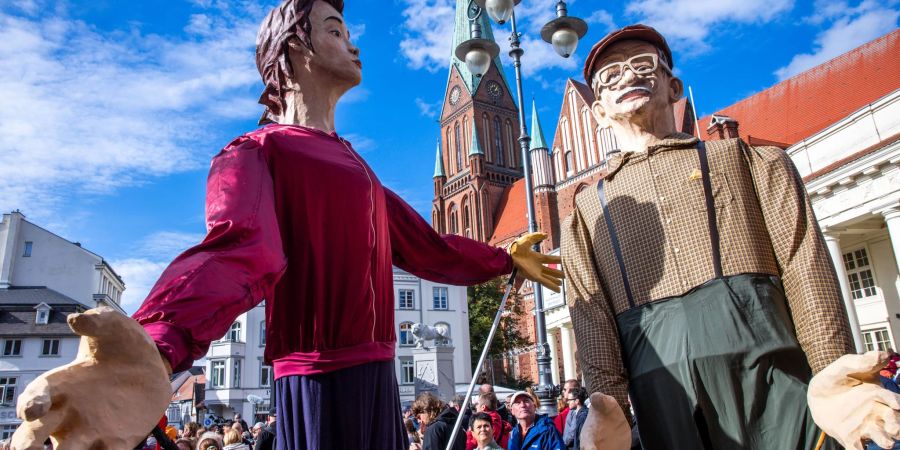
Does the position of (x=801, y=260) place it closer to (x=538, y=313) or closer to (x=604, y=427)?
(x=604, y=427)

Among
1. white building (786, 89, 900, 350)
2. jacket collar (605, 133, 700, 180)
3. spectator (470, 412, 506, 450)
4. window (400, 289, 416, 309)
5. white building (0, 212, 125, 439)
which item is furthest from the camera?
window (400, 289, 416, 309)

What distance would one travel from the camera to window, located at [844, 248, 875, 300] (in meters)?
19.4

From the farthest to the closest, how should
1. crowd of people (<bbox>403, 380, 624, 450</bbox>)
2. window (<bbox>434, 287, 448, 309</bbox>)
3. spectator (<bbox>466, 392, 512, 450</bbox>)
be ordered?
window (<bbox>434, 287, 448, 309</bbox>) < spectator (<bbox>466, 392, 512, 450</bbox>) < crowd of people (<bbox>403, 380, 624, 450</bbox>)

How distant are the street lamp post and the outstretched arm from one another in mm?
6762

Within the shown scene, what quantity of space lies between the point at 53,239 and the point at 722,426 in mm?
47963

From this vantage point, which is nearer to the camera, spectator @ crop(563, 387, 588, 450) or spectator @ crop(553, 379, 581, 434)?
spectator @ crop(563, 387, 588, 450)

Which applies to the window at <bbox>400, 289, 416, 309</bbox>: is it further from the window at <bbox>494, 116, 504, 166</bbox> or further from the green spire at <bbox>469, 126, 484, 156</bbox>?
the window at <bbox>494, 116, 504, 166</bbox>

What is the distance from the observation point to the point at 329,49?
95.7 inches

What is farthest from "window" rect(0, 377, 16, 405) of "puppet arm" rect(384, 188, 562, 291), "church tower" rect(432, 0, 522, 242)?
"puppet arm" rect(384, 188, 562, 291)

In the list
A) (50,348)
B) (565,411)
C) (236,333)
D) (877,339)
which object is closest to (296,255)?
(565,411)

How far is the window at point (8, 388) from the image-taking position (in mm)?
31703

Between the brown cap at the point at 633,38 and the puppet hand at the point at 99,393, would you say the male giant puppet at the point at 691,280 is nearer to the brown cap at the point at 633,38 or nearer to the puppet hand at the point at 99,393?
the brown cap at the point at 633,38

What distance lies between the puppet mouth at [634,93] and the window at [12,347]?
125 feet

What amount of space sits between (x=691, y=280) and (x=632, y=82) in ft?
3.12
